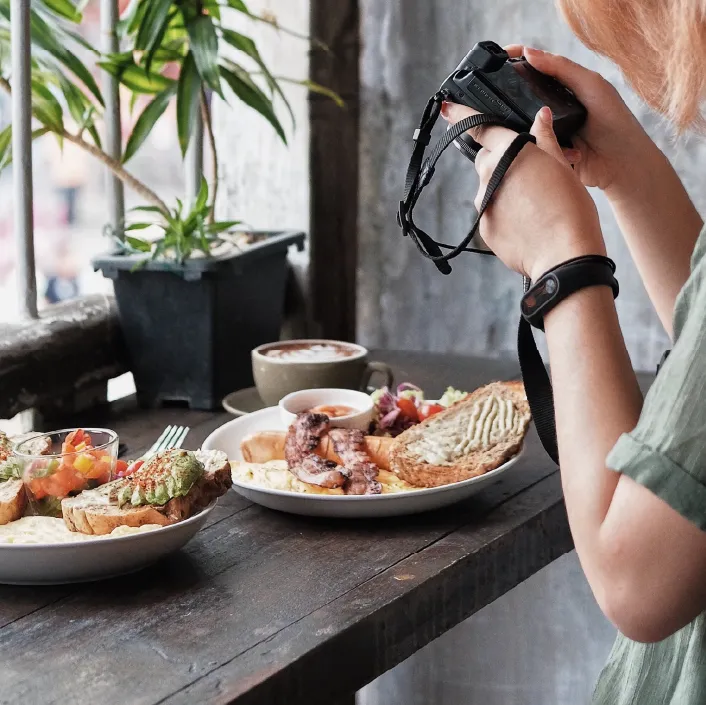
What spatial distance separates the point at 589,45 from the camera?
91cm

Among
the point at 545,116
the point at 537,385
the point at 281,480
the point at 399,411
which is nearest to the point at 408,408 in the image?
the point at 399,411

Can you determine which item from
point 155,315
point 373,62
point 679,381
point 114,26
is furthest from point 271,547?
point 373,62

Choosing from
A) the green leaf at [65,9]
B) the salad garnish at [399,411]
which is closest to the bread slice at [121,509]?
the salad garnish at [399,411]

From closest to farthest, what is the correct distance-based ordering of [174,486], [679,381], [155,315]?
[679,381] < [174,486] < [155,315]

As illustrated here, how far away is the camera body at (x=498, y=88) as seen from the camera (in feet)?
3.28

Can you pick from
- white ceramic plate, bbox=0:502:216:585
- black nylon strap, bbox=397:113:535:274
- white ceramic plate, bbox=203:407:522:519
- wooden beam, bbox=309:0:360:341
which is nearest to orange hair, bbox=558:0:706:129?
black nylon strap, bbox=397:113:535:274

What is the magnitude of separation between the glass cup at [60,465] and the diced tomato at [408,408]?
44 cm

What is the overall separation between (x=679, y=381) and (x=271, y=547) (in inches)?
20.3

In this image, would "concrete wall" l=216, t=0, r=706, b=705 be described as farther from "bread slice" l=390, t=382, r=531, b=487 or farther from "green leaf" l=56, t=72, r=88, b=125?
"bread slice" l=390, t=382, r=531, b=487

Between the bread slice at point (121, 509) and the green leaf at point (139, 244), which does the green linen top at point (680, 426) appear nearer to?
the bread slice at point (121, 509)

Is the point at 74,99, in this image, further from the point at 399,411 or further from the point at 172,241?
the point at 399,411

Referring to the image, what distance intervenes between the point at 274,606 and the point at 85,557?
0.57ft

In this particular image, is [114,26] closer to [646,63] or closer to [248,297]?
[248,297]

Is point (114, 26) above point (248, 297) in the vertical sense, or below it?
above
